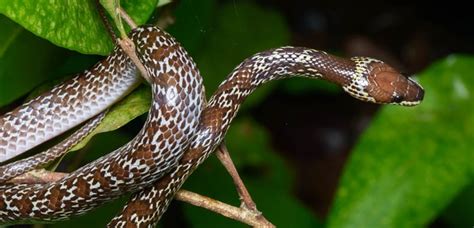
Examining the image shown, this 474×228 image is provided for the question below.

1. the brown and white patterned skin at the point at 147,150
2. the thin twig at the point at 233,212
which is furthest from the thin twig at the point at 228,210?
the brown and white patterned skin at the point at 147,150

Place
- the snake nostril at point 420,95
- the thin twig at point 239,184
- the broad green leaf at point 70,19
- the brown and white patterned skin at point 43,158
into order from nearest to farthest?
the broad green leaf at point 70,19, the thin twig at point 239,184, the brown and white patterned skin at point 43,158, the snake nostril at point 420,95

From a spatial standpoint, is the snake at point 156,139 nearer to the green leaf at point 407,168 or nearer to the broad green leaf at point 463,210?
the green leaf at point 407,168

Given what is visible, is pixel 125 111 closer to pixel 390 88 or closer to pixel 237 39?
pixel 390 88

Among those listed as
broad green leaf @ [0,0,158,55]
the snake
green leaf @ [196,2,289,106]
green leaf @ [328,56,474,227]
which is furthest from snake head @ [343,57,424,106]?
green leaf @ [196,2,289,106]

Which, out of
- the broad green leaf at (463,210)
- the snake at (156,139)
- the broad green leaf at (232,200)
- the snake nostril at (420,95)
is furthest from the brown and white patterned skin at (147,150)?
the broad green leaf at (463,210)

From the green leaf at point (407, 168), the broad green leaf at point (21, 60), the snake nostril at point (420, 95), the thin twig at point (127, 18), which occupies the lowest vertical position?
the green leaf at point (407, 168)

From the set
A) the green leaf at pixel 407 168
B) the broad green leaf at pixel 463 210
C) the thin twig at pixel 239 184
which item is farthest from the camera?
the broad green leaf at pixel 463 210

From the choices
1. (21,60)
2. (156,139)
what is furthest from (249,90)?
(21,60)

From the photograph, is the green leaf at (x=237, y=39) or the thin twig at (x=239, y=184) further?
the green leaf at (x=237, y=39)

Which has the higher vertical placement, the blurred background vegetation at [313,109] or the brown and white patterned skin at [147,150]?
the brown and white patterned skin at [147,150]
